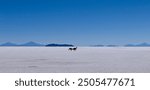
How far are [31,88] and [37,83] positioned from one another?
57 cm

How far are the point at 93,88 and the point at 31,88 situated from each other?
1.96 meters

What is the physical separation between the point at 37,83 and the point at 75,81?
133cm

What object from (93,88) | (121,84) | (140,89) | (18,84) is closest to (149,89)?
(140,89)

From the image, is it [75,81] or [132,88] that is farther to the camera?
[75,81]

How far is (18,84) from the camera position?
1004cm

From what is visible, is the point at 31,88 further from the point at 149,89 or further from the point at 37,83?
the point at 149,89

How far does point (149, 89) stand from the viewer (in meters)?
9.38

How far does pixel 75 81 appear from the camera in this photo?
34.3 ft

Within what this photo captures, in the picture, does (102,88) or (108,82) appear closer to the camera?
(102,88)

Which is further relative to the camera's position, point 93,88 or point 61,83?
point 61,83

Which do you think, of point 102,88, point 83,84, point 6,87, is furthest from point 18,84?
point 102,88

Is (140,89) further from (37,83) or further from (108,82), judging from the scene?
(37,83)

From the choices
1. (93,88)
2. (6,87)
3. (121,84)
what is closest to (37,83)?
(6,87)

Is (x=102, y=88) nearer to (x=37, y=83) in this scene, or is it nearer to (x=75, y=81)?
(x=75, y=81)
